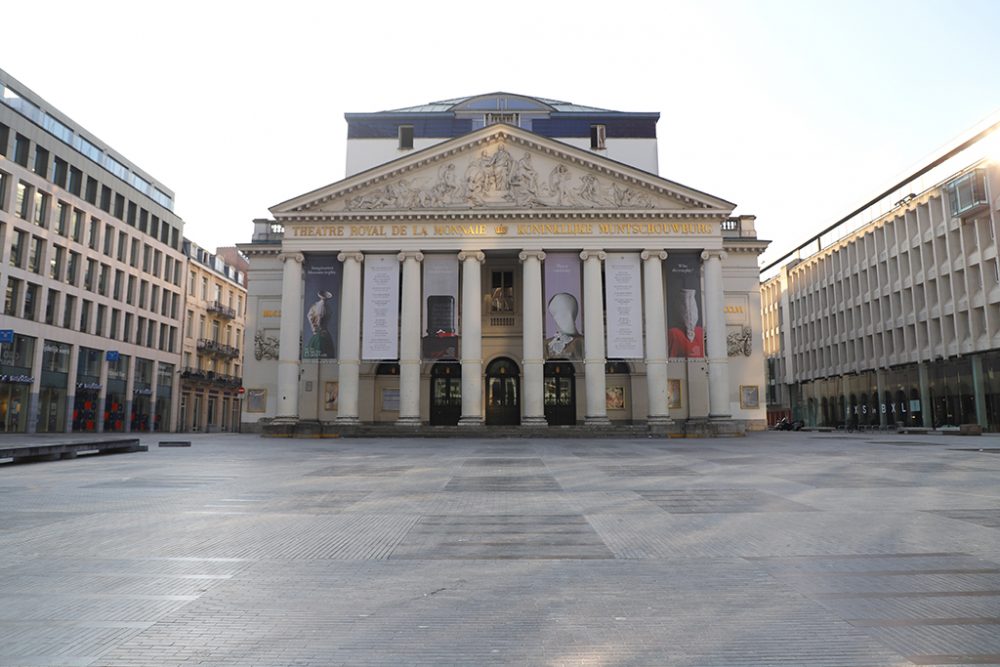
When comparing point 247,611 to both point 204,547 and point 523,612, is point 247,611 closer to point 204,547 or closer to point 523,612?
point 523,612

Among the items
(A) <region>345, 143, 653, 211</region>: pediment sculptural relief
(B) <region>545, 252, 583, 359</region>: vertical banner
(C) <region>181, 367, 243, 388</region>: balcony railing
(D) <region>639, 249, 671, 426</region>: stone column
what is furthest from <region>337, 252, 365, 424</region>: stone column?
(C) <region>181, 367, 243, 388</region>: balcony railing

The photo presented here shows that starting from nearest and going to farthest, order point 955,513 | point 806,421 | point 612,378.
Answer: point 955,513 → point 612,378 → point 806,421

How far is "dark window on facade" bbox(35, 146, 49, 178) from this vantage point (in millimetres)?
45344

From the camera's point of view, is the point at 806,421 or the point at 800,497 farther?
the point at 806,421

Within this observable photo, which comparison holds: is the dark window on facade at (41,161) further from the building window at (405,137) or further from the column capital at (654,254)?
the column capital at (654,254)

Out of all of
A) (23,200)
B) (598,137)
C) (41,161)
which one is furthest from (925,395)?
(41,161)

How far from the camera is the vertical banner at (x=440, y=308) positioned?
41.0 metres

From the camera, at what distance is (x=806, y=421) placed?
3044 inches

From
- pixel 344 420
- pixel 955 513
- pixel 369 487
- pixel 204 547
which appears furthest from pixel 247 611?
pixel 344 420

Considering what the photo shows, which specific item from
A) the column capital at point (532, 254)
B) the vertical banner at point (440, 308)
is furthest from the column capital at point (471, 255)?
the column capital at point (532, 254)

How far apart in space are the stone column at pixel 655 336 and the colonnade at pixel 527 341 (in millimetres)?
59

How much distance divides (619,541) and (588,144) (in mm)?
49185

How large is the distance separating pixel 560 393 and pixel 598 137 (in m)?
20.4

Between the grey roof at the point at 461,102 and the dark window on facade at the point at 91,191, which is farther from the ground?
the grey roof at the point at 461,102
